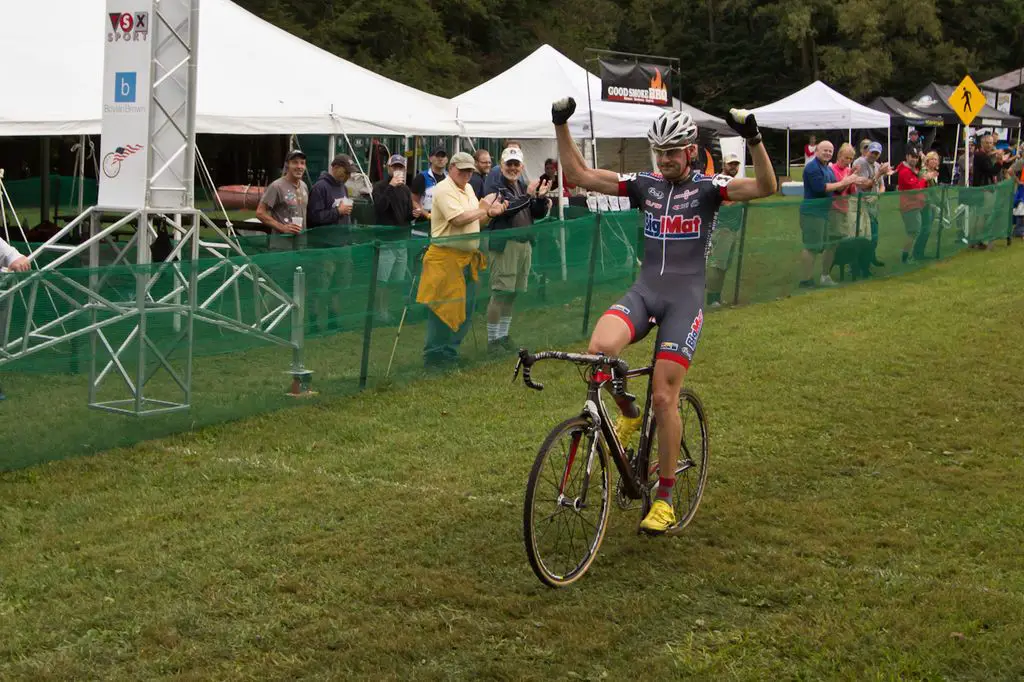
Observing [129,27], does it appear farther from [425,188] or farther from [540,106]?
[540,106]

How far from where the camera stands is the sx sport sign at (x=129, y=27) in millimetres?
9391

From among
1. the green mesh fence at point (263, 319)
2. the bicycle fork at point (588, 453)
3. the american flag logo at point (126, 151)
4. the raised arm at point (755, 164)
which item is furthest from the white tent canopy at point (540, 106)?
→ the bicycle fork at point (588, 453)

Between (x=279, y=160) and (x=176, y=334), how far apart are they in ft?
68.7

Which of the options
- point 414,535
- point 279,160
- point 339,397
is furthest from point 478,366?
point 279,160

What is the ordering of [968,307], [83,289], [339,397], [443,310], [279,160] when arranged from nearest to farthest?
[83,289] < [339,397] < [443,310] < [968,307] < [279,160]

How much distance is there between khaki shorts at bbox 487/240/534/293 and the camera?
1168 cm

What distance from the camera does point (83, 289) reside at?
27.1 ft

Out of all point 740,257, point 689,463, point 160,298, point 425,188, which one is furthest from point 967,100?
point 689,463

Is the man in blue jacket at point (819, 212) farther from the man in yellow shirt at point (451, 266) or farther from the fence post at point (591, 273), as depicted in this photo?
the man in yellow shirt at point (451, 266)

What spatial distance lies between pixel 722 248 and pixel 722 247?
0.04 ft

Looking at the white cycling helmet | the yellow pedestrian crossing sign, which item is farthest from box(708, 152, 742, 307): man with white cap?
the yellow pedestrian crossing sign

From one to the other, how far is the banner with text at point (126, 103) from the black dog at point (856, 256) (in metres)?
10.7

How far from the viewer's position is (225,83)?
1593cm

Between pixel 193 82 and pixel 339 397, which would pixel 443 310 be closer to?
pixel 339 397
